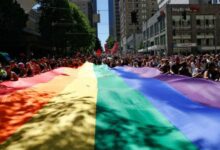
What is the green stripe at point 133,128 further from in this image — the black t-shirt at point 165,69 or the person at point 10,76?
the black t-shirt at point 165,69

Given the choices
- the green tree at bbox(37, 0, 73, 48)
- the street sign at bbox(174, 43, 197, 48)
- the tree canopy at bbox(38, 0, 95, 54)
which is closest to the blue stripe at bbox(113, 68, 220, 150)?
the tree canopy at bbox(38, 0, 95, 54)

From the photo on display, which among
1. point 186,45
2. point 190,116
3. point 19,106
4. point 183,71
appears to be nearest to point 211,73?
point 183,71

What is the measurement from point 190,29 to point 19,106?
92.5m

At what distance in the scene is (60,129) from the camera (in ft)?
19.4

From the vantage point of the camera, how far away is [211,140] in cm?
570

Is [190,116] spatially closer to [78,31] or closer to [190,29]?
[78,31]

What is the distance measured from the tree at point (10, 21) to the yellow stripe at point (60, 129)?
40.5 metres

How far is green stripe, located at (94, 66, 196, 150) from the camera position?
5.58 m

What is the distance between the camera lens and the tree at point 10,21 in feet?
151

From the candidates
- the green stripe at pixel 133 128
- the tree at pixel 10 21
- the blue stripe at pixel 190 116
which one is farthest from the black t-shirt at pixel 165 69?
the tree at pixel 10 21

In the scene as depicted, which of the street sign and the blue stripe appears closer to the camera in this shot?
the blue stripe

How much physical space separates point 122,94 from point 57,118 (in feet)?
8.07

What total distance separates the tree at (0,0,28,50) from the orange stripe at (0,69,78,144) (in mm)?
37991

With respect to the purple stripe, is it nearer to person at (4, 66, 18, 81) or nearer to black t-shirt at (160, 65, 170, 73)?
black t-shirt at (160, 65, 170, 73)
